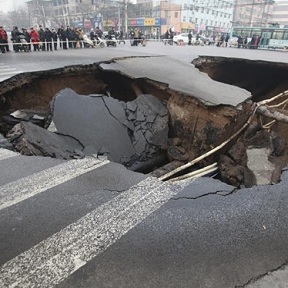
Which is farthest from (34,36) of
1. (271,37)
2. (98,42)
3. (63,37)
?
(271,37)

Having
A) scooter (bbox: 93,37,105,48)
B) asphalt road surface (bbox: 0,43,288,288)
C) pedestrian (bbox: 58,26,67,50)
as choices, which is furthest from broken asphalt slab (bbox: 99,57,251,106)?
scooter (bbox: 93,37,105,48)

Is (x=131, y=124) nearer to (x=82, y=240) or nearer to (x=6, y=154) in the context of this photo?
(x=6, y=154)

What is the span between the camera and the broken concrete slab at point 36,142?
379 centimetres

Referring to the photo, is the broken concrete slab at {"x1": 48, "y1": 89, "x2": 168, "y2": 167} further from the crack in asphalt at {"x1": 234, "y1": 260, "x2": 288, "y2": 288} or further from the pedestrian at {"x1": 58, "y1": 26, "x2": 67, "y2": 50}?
the pedestrian at {"x1": 58, "y1": 26, "x2": 67, "y2": 50}

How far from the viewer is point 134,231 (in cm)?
220

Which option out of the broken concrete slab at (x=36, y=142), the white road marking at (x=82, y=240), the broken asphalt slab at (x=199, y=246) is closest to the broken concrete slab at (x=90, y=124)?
the broken concrete slab at (x=36, y=142)

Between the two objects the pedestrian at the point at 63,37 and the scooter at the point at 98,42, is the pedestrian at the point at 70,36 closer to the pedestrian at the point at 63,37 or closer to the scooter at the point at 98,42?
the pedestrian at the point at 63,37

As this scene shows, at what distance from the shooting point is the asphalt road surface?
5.89ft

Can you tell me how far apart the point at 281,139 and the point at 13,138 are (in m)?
8.52

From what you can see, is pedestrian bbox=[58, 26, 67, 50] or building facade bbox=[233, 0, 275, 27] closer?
pedestrian bbox=[58, 26, 67, 50]

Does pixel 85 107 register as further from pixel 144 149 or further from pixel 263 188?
pixel 263 188

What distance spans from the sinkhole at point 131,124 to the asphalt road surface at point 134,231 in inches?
56.9

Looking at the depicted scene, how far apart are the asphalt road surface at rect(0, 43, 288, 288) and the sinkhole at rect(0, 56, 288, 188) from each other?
1.45 metres

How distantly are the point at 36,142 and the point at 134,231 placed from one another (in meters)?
2.57
